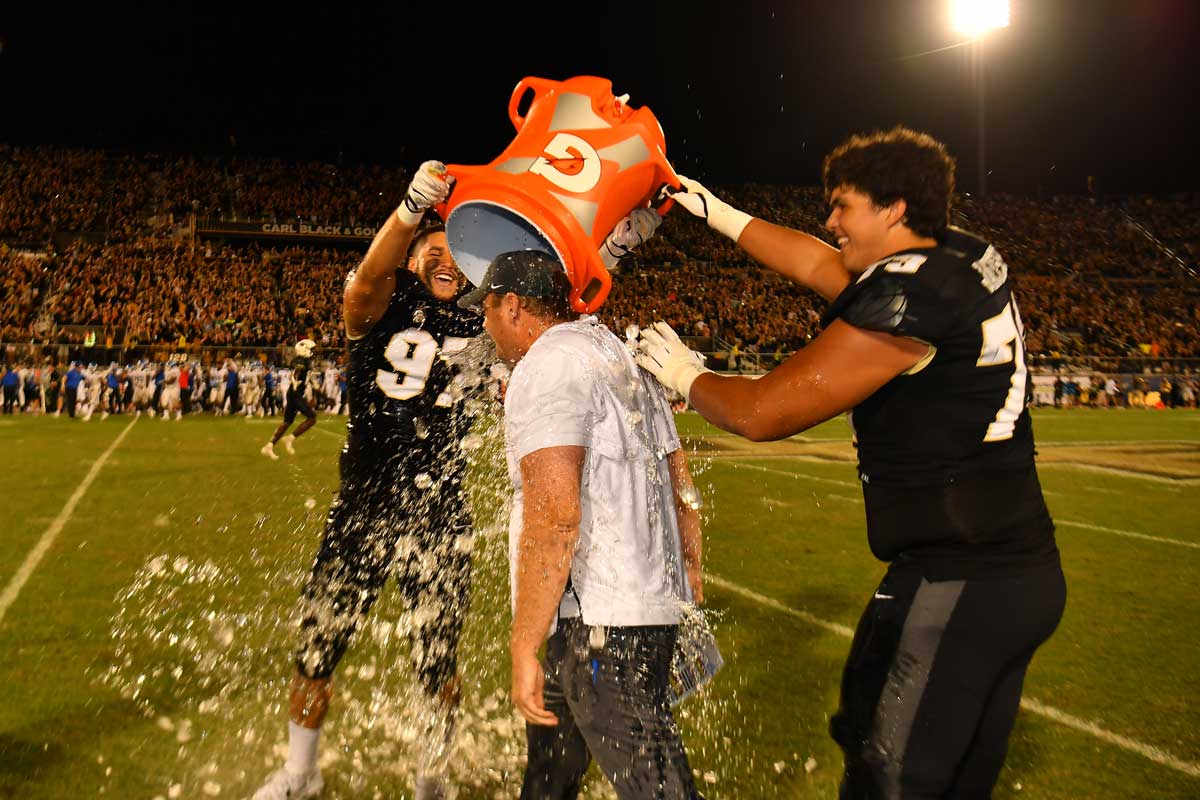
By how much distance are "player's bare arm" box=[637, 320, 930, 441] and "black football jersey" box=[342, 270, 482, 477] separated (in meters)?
1.79

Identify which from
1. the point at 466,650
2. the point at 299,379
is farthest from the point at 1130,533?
the point at 299,379

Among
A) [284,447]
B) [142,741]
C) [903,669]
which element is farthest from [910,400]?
[284,447]

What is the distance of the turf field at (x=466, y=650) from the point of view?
3.76 metres

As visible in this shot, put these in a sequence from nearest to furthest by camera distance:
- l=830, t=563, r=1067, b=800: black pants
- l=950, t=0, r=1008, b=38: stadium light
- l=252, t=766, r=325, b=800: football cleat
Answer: l=830, t=563, r=1067, b=800: black pants
l=252, t=766, r=325, b=800: football cleat
l=950, t=0, r=1008, b=38: stadium light

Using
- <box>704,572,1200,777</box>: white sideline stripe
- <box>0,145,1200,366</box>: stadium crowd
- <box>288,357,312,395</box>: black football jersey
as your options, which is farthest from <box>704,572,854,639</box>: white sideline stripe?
<box>0,145,1200,366</box>: stadium crowd

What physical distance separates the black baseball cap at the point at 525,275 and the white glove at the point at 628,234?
0.34m

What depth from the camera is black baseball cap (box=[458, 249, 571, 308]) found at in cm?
238

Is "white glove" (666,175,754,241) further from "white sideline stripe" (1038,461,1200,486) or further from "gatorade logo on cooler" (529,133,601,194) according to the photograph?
"white sideline stripe" (1038,461,1200,486)

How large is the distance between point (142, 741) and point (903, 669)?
3.51 m

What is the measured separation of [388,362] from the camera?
378 cm

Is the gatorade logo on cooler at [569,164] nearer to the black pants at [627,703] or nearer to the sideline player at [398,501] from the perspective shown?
the sideline player at [398,501]

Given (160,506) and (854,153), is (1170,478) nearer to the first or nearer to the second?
(854,153)

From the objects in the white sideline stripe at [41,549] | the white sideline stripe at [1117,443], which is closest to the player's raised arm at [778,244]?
the white sideline stripe at [41,549]

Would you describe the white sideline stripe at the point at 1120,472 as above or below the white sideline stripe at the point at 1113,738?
above
